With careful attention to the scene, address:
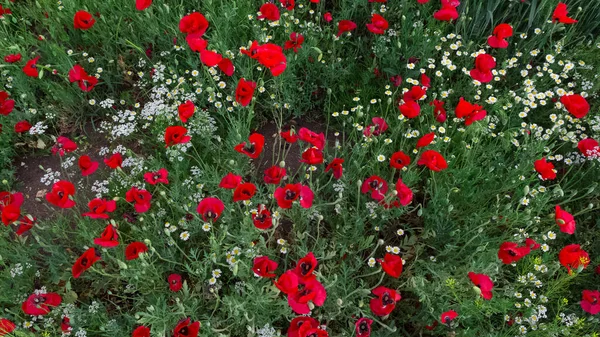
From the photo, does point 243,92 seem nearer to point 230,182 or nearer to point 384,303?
point 230,182

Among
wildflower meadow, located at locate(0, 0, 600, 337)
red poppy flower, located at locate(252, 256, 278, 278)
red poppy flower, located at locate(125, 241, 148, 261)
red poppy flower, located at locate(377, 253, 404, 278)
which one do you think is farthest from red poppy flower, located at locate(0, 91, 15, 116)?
red poppy flower, located at locate(377, 253, 404, 278)

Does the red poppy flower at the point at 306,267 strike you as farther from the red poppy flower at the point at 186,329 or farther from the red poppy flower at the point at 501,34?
the red poppy flower at the point at 501,34

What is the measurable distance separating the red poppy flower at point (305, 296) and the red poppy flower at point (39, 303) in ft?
4.36

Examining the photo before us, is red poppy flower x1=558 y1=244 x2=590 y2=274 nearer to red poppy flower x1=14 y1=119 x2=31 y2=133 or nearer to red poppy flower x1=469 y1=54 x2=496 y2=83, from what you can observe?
red poppy flower x1=469 y1=54 x2=496 y2=83

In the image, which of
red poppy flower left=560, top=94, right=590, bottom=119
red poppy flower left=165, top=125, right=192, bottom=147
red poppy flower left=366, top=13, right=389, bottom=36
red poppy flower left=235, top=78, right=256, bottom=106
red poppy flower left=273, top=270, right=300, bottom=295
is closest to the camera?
red poppy flower left=273, top=270, right=300, bottom=295

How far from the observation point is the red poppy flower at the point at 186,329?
2046mm

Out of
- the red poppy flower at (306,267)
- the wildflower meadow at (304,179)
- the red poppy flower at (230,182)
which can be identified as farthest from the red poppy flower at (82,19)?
the red poppy flower at (306,267)

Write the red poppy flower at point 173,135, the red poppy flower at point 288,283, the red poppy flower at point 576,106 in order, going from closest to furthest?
the red poppy flower at point 288,283
the red poppy flower at point 173,135
the red poppy flower at point 576,106

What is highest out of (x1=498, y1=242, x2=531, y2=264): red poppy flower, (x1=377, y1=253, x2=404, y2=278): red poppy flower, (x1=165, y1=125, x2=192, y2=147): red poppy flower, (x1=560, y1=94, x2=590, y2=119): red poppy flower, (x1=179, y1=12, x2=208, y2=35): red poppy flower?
(x1=179, y1=12, x2=208, y2=35): red poppy flower

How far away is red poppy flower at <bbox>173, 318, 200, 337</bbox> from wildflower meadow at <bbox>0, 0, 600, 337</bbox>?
10 millimetres

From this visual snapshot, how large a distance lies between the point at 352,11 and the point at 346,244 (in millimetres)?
1978

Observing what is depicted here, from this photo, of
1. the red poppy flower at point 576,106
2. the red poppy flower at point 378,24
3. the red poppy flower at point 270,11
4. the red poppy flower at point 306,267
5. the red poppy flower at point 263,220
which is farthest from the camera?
the red poppy flower at point 378,24

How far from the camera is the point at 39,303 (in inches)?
95.6

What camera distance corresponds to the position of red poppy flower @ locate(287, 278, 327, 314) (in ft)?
6.33
